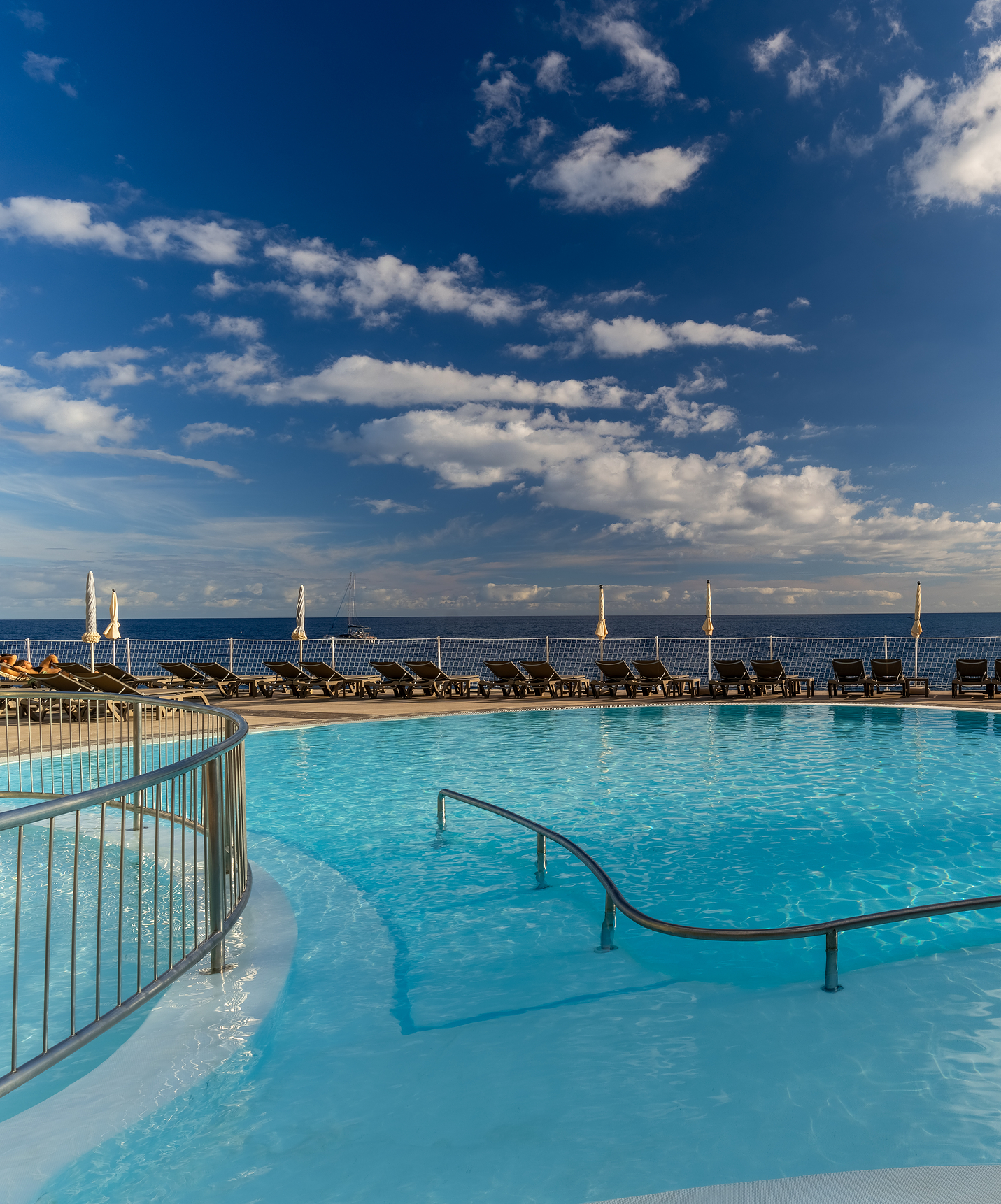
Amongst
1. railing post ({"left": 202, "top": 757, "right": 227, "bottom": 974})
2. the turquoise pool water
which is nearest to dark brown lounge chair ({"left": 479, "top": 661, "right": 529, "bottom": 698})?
the turquoise pool water

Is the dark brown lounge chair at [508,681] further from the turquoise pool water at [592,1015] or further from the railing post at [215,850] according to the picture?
the railing post at [215,850]

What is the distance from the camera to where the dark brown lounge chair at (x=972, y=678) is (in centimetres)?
1349

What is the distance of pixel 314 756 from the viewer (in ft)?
30.8

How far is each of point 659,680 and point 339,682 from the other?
7192 millimetres

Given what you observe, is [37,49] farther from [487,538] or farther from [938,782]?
[487,538]

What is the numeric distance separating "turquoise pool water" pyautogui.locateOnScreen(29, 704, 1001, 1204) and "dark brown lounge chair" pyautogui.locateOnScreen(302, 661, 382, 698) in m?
7.89

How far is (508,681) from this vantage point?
15.2 meters

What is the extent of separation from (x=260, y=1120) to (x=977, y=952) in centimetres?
399

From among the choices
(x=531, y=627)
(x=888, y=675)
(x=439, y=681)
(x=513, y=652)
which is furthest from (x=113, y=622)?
(x=531, y=627)

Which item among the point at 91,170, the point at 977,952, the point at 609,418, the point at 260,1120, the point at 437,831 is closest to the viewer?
the point at 260,1120

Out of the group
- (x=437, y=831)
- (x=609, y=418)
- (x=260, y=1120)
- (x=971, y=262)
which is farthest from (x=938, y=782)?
(x=609, y=418)

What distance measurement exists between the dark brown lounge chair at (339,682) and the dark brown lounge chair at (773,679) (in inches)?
331

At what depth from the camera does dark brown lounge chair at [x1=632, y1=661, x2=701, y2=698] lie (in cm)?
1446

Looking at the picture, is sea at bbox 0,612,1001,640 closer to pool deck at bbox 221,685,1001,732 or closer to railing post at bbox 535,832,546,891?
pool deck at bbox 221,685,1001,732
